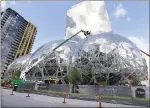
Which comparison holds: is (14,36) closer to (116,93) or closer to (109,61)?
(109,61)

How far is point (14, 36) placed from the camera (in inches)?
6555

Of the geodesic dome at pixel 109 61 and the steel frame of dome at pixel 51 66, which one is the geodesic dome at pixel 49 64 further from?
the geodesic dome at pixel 109 61

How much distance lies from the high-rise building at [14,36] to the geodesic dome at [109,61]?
10300cm

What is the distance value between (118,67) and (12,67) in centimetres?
5624

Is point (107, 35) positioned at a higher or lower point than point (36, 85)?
higher

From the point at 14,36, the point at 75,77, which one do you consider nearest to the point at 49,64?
the point at 75,77

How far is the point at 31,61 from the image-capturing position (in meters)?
66.3

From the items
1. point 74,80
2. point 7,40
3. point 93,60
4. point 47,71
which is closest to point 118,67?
point 93,60

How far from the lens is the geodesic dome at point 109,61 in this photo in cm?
5269

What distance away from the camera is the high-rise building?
15612 cm

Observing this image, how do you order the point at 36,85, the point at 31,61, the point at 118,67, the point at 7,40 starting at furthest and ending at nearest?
the point at 7,40
the point at 31,61
the point at 118,67
the point at 36,85

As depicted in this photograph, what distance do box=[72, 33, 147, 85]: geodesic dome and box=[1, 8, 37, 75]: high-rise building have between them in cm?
10300

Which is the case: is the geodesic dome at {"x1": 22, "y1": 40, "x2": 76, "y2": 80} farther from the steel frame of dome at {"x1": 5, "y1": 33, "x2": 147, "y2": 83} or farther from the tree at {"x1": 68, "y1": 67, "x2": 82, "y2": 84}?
the tree at {"x1": 68, "y1": 67, "x2": 82, "y2": 84}

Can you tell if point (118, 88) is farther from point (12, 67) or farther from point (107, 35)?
point (12, 67)
